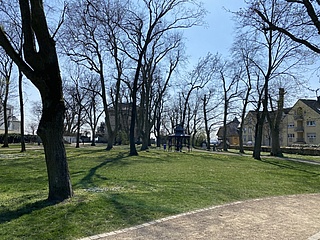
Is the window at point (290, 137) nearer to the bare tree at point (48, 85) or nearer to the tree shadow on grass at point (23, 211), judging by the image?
the bare tree at point (48, 85)

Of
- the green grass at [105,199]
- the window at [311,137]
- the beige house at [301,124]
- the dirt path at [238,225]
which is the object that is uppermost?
the beige house at [301,124]

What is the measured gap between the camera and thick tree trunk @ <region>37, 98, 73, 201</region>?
6.91 metres

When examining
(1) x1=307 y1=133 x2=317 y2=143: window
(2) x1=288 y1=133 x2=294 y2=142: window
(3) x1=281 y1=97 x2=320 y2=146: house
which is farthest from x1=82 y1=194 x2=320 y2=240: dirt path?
(2) x1=288 y1=133 x2=294 y2=142: window

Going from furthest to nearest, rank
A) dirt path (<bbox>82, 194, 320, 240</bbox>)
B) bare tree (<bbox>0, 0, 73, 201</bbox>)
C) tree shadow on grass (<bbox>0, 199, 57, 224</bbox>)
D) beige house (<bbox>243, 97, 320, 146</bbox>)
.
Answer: beige house (<bbox>243, 97, 320, 146</bbox>)
bare tree (<bbox>0, 0, 73, 201</bbox>)
tree shadow on grass (<bbox>0, 199, 57, 224</bbox>)
dirt path (<bbox>82, 194, 320, 240</bbox>)

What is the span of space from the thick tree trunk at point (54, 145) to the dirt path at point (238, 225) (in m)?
2.41

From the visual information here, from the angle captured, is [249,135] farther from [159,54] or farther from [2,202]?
[2,202]

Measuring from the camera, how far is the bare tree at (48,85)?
6.86 m

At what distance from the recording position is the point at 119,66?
1174 inches

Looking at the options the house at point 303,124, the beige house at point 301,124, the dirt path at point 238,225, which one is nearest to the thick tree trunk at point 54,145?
the dirt path at point 238,225

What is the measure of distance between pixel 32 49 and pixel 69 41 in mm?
20090

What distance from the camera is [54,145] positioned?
6961 millimetres

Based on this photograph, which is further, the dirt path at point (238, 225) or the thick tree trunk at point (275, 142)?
the thick tree trunk at point (275, 142)

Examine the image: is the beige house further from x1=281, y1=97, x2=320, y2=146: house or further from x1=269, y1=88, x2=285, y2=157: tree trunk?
x1=269, y1=88, x2=285, y2=157: tree trunk

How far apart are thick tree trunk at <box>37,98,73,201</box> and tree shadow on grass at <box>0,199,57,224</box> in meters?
0.28
